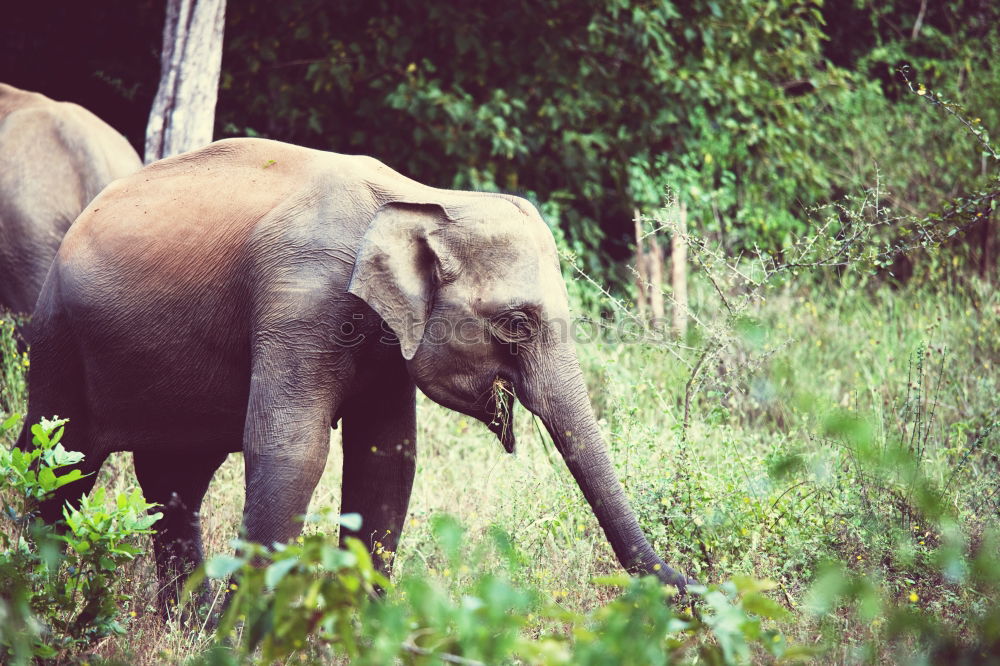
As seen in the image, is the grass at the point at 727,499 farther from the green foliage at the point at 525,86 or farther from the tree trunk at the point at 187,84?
the green foliage at the point at 525,86

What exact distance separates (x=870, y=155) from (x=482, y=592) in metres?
10.3

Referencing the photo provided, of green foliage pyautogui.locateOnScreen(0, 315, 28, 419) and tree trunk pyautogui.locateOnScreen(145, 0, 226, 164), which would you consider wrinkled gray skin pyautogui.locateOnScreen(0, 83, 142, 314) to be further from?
tree trunk pyautogui.locateOnScreen(145, 0, 226, 164)

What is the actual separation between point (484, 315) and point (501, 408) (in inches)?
15.9

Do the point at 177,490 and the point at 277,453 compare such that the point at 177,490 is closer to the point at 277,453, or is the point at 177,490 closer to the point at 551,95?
the point at 277,453

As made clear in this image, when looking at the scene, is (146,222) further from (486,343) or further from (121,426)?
(486,343)

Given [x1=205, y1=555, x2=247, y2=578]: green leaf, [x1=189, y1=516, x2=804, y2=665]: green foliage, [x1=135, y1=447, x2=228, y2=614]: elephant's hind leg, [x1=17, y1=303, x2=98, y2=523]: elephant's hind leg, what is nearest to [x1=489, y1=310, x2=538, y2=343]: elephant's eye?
[x1=189, y1=516, x2=804, y2=665]: green foliage

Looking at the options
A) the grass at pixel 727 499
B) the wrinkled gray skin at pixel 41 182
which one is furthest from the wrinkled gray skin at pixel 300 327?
the wrinkled gray skin at pixel 41 182

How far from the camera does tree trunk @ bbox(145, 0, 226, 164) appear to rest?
24.1 feet

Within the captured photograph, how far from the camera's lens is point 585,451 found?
397 centimetres

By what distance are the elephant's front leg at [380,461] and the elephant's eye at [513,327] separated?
680 mm

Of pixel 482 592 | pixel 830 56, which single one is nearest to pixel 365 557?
pixel 482 592

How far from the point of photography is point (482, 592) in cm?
217

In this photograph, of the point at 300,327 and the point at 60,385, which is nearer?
the point at 300,327

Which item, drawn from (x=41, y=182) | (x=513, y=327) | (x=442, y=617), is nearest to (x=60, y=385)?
(x=513, y=327)
